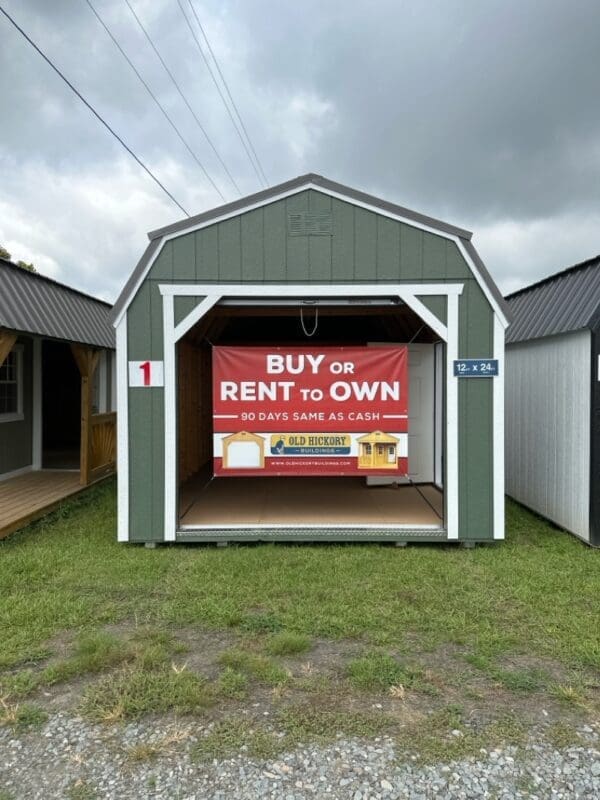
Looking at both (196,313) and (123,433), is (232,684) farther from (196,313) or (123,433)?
(196,313)

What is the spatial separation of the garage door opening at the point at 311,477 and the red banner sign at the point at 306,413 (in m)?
0.06

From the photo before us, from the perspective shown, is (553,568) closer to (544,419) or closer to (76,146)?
(544,419)

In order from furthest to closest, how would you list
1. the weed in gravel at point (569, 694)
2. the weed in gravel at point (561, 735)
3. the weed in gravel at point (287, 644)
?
the weed in gravel at point (287, 644), the weed in gravel at point (569, 694), the weed in gravel at point (561, 735)

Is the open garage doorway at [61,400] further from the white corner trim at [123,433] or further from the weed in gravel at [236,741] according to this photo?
the weed in gravel at [236,741]

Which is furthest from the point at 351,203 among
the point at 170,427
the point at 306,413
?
the point at 170,427

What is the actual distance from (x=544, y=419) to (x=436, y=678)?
179 inches

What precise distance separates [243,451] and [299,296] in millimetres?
1696

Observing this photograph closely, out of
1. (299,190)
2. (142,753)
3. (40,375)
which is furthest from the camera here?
(40,375)

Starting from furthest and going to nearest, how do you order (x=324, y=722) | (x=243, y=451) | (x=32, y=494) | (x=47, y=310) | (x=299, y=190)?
(x=47, y=310) < (x=32, y=494) < (x=243, y=451) < (x=299, y=190) < (x=324, y=722)

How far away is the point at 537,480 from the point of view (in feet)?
22.6

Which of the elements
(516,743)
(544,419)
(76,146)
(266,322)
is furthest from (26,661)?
(76,146)

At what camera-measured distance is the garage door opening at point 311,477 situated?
566 centimetres

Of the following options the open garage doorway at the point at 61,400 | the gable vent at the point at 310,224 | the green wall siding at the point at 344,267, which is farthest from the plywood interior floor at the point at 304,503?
the open garage doorway at the point at 61,400

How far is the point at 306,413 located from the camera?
18.4 ft
